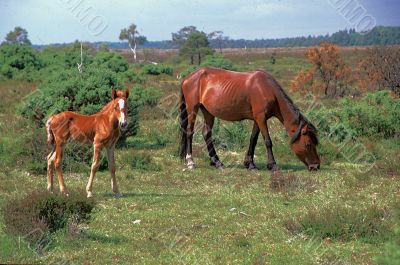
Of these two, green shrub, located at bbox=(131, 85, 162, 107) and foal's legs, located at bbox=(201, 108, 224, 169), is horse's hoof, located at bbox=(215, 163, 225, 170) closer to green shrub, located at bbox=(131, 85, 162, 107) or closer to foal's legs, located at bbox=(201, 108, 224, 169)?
foal's legs, located at bbox=(201, 108, 224, 169)

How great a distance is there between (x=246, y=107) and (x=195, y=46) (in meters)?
96.6

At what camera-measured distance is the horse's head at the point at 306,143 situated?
1545 cm

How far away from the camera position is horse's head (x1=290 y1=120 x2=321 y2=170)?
1545 cm

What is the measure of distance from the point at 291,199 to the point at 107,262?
512 cm

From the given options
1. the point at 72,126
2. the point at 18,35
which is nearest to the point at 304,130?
the point at 72,126

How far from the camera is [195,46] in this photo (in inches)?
4407

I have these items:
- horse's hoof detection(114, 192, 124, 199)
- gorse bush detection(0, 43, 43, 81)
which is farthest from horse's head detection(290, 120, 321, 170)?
gorse bush detection(0, 43, 43, 81)

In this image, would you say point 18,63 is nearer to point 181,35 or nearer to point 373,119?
point 373,119

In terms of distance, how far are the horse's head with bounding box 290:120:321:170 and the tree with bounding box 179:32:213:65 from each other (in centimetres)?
8384

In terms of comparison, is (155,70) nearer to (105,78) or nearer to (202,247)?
(105,78)

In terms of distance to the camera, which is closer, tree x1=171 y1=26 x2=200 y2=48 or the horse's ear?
the horse's ear

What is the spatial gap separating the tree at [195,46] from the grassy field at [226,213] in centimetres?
8224

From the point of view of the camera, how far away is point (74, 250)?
873 centimetres

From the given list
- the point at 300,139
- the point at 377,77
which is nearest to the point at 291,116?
the point at 300,139
